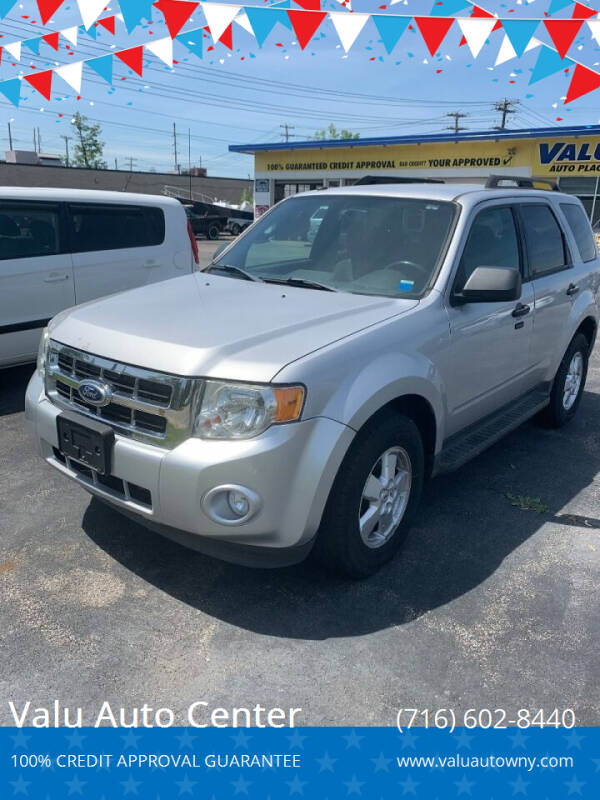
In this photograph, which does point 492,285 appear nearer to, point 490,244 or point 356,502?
point 490,244

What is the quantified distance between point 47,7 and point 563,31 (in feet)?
17.1

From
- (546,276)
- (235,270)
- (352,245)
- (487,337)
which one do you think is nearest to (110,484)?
(235,270)

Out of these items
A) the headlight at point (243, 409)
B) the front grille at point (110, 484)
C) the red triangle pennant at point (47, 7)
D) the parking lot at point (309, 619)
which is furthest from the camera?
Answer: the red triangle pennant at point (47, 7)

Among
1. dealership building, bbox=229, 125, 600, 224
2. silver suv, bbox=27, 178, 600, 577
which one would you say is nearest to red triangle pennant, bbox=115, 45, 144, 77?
silver suv, bbox=27, 178, 600, 577

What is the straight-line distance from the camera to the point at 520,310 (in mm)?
4172

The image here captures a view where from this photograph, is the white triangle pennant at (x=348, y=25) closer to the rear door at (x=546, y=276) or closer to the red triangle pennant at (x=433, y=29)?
the red triangle pennant at (x=433, y=29)

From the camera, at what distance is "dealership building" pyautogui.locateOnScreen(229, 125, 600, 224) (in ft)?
72.6

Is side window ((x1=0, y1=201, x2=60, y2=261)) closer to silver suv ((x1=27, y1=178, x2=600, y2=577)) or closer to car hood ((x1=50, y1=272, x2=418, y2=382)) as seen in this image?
silver suv ((x1=27, y1=178, x2=600, y2=577))

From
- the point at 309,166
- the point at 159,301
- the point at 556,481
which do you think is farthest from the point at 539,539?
the point at 309,166

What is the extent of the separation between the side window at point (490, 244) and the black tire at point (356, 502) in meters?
0.98

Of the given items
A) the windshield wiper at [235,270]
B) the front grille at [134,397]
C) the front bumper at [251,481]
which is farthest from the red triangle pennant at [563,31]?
the front grille at [134,397]

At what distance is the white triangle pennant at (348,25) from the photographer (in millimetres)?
6703

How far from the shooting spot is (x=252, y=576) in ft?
10.6
